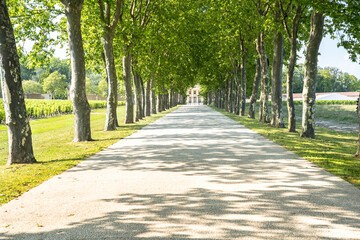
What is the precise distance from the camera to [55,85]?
98.4m

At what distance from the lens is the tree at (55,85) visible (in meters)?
97.8

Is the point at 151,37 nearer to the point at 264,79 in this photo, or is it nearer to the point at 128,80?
the point at 128,80

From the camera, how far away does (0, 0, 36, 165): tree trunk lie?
7.90 metres

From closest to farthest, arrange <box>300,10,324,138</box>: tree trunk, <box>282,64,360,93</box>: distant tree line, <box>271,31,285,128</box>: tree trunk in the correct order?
<box>300,10,324,138</box>: tree trunk → <box>271,31,285,128</box>: tree trunk → <box>282,64,360,93</box>: distant tree line

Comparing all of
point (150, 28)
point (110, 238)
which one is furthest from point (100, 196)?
point (150, 28)

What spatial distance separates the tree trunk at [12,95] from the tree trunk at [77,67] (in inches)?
166

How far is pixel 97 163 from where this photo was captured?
8.35 metres

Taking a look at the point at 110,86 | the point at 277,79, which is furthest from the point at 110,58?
the point at 277,79

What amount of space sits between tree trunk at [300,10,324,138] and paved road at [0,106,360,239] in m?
5.54

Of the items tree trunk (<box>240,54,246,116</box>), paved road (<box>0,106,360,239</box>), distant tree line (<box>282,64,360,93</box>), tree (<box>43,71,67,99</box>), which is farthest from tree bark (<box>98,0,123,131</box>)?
distant tree line (<box>282,64,360,93</box>)

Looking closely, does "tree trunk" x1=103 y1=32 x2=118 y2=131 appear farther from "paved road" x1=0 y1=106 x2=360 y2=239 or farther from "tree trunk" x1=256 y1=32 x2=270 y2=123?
"tree trunk" x1=256 y1=32 x2=270 y2=123

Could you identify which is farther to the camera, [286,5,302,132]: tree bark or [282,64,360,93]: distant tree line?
[282,64,360,93]: distant tree line

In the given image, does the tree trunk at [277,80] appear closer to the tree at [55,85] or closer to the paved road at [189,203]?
the paved road at [189,203]

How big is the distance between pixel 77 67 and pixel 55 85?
92.6m
